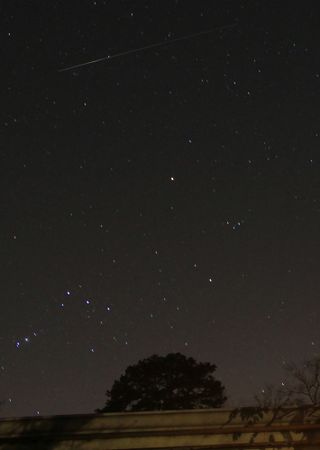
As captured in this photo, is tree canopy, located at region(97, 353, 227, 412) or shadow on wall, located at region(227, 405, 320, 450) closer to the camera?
shadow on wall, located at region(227, 405, 320, 450)

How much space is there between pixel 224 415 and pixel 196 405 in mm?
17246

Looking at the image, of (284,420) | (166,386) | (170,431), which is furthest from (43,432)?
(166,386)

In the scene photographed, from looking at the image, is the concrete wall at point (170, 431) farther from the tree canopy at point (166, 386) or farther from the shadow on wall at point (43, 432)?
the tree canopy at point (166, 386)

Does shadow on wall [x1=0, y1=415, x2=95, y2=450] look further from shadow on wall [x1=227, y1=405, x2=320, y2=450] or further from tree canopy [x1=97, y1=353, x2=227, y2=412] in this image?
tree canopy [x1=97, y1=353, x2=227, y2=412]

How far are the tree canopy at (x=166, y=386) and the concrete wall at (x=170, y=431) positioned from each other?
54.5 feet

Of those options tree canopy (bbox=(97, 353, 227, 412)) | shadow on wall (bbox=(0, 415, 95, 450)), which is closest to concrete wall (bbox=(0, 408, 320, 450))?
shadow on wall (bbox=(0, 415, 95, 450))

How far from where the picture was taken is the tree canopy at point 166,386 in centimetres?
3092

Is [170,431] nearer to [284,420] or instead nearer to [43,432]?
[284,420]

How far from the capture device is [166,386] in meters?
31.9

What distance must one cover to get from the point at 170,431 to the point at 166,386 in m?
18.0

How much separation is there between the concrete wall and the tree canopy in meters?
16.6

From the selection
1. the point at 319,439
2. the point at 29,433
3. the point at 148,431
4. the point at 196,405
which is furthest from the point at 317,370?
the point at 29,433

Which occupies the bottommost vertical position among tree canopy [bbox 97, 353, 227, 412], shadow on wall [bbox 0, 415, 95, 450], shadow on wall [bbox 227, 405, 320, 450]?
shadow on wall [bbox 227, 405, 320, 450]

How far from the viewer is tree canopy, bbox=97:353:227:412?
3092 cm
